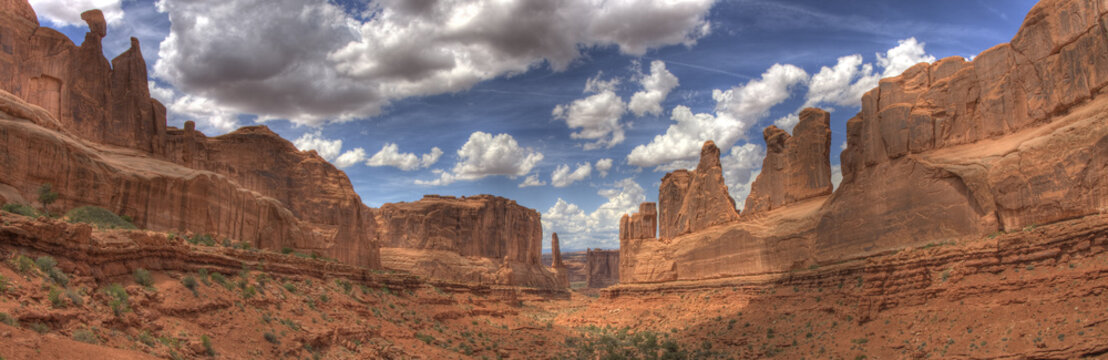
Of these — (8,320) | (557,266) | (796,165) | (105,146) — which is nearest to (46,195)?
(105,146)

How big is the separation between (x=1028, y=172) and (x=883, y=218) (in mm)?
8771

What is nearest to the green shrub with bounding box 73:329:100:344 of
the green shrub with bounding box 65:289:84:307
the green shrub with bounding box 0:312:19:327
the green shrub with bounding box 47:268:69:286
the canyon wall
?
the green shrub with bounding box 65:289:84:307

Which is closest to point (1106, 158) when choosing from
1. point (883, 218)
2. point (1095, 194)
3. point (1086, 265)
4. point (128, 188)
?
point (1095, 194)

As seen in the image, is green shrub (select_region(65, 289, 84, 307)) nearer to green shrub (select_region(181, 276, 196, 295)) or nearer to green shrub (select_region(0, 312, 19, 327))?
green shrub (select_region(0, 312, 19, 327))

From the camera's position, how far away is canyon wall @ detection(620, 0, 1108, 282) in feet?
81.2

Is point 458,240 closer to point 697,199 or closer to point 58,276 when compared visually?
point 697,199

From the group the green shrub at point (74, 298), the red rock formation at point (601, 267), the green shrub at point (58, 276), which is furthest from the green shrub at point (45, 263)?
the red rock formation at point (601, 267)

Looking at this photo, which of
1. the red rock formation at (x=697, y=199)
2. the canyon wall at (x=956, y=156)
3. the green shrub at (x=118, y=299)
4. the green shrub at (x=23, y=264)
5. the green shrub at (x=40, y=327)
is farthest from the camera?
the red rock formation at (x=697, y=199)

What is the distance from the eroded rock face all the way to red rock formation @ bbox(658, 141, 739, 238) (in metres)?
30.3

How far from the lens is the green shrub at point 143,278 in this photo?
59.3ft

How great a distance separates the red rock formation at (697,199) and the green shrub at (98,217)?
40.3 metres

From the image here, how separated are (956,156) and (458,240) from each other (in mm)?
70762

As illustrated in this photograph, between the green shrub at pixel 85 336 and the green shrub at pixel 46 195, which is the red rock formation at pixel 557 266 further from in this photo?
the green shrub at pixel 85 336

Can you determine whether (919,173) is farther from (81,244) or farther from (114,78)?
(114,78)
